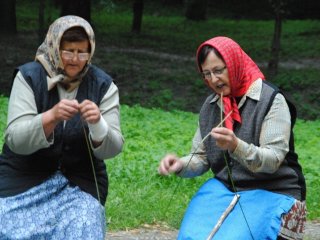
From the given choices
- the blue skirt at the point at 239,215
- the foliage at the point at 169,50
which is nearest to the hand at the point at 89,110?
the blue skirt at the point at 239,215

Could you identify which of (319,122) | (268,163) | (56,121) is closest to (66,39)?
(56,121)

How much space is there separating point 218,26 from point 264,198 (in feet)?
74.4

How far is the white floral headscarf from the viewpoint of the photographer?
3617 millimetres

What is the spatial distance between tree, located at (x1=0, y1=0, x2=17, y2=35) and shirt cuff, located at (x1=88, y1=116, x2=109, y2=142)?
1613cm

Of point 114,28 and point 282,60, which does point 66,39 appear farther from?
point 114,28

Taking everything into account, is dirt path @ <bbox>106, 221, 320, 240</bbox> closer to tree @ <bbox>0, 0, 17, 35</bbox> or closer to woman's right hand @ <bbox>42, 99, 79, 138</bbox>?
woman's right hand @ <bbox>42, 99, 79, 138</bbox>

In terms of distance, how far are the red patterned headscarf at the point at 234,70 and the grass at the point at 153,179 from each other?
0.99 m

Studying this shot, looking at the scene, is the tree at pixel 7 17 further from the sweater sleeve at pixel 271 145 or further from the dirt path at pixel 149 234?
the sweater sleeve at pixel 271 145

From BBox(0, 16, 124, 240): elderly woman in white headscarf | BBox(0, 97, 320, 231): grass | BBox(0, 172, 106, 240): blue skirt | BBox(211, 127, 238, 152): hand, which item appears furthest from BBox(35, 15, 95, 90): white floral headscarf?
BBox(0, 97, 320, 231): grass

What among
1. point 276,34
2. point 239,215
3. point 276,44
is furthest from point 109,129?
point 276,44

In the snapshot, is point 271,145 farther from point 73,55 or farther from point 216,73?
point 73,55

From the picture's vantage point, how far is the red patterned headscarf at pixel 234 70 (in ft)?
12.0

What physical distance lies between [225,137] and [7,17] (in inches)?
652

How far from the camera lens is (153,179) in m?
6.46
